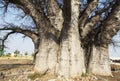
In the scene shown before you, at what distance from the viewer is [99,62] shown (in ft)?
42.8

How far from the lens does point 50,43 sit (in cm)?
1195

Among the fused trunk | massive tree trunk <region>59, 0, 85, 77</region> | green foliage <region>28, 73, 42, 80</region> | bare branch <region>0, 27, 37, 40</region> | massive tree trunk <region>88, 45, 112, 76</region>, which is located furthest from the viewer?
bare branch <region>0, 27, 37, 40</region>

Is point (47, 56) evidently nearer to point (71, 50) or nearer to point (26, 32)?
point (71, 50)

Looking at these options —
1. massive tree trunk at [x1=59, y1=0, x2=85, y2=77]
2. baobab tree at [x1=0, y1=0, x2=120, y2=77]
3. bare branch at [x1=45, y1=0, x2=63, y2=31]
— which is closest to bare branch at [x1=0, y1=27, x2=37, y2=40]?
baobab tree at [x1=0, y1=0, x2=120, y2=77]

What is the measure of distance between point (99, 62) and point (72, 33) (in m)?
2.42

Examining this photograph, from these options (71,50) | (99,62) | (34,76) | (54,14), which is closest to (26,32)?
(54,14)

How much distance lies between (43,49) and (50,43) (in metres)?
0.35

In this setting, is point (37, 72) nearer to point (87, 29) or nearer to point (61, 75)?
point (61, 75)

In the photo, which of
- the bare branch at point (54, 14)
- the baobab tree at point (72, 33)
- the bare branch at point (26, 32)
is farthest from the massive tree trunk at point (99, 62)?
the bare branch at point (26, 32)

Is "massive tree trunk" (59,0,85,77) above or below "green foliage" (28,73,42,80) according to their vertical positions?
above

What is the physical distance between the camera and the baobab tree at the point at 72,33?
1126cm

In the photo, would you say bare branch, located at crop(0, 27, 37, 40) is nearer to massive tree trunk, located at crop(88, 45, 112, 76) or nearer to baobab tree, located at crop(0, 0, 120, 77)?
baobab tree, located at crop(0, 0, 120, 77)

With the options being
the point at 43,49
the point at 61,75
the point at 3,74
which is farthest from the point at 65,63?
the point at 3,74

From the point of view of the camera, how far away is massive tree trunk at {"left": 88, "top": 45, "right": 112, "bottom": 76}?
12922 millimetres
